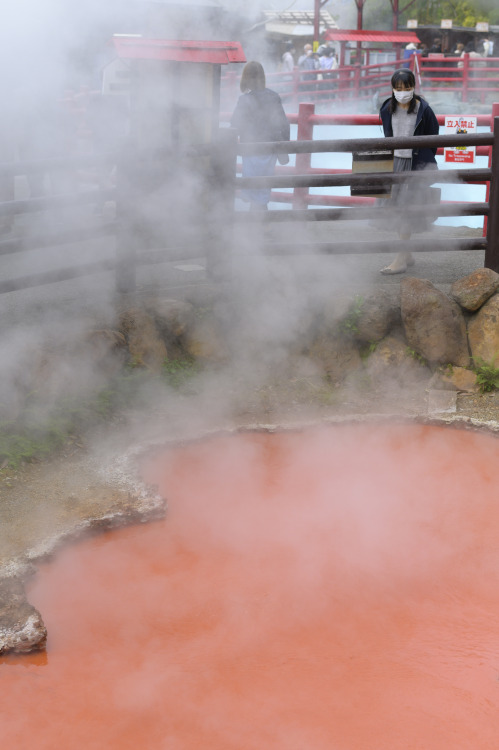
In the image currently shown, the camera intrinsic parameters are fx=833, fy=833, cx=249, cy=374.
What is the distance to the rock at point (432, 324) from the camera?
4.86 metres

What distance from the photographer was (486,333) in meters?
4.91

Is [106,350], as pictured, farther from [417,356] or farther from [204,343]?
[417,356]

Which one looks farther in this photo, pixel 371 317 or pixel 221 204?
pixel 221 204

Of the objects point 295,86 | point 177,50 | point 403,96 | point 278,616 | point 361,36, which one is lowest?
point 278,616

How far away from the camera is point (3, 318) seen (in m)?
4.58

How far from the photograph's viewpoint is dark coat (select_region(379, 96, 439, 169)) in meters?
5.31

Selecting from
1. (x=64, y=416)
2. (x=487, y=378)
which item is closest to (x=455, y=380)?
(x=487, y=378)

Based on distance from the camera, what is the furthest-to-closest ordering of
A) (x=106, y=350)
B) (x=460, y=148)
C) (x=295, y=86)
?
(x=295, y=86) < (x=460, y=148) < (x=106, y=350)

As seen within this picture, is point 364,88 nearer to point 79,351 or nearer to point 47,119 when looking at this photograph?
point 47,119

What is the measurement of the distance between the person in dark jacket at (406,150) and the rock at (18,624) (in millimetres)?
3515

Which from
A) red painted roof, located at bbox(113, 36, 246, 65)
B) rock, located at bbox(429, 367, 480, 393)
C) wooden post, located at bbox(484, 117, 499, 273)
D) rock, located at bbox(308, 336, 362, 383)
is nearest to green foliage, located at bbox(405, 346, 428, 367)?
rock, located at bbox(429, 367, 480, 393)

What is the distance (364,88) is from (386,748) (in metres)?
18.1

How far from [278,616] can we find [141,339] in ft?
7.13

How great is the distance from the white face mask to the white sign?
134 cm
